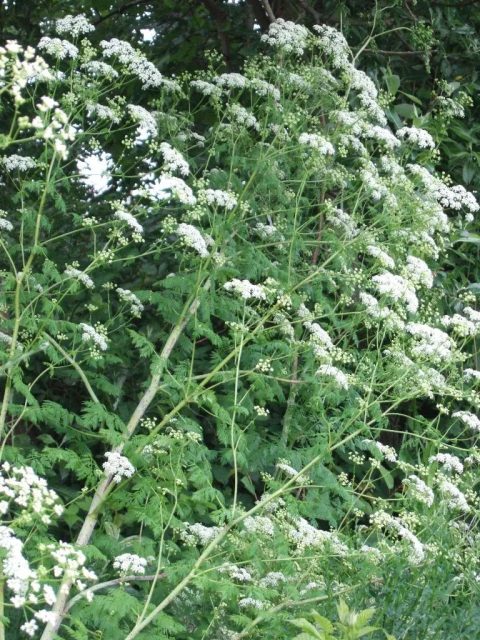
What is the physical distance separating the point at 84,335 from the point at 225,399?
78cm

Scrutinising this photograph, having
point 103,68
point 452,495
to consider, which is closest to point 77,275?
point 103,68

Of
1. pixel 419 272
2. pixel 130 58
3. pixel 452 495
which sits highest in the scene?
pixel 130 58

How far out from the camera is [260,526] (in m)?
4.00

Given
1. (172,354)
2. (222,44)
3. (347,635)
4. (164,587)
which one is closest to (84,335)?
(172,354)

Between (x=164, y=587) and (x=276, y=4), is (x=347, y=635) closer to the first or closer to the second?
(x=164, y=587)

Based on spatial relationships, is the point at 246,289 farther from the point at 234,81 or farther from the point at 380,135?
the point at 380,135

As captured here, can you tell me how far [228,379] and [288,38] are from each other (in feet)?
5.42

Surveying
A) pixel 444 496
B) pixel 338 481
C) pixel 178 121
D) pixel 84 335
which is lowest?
pixel 338 481

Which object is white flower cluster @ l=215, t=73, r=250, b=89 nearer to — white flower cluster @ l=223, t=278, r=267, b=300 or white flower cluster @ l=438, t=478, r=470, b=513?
white flower cluster @ l=223, t=278, r=267, b=300

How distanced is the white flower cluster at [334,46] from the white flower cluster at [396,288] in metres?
1.20

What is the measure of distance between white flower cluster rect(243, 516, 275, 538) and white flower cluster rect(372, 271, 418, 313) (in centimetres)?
104

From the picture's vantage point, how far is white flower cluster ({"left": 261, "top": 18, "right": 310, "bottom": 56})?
487 cm

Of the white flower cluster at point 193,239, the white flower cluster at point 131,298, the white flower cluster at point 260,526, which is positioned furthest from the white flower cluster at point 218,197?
the white flower cluster at point 260,526

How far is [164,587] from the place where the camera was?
161 inches
